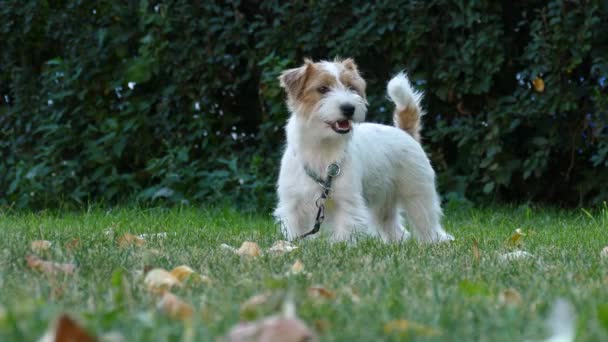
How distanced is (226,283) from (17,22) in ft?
23.5

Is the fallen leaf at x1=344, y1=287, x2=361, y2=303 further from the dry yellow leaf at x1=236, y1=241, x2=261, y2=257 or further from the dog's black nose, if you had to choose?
the dog's black nose

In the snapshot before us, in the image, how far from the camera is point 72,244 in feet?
13.0

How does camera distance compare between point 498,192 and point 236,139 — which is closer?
point 498,192

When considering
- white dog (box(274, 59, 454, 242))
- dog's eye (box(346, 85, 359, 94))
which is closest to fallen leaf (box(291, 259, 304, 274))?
white dog (box(274, 59, 454, 242))

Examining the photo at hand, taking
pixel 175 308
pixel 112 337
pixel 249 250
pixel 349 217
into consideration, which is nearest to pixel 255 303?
pixel 175 308

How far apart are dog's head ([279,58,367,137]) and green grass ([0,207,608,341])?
0.70 metres

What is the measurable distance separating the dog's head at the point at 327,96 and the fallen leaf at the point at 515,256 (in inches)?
63.0

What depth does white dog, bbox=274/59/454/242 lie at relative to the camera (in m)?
5.27

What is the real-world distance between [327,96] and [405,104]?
924mm

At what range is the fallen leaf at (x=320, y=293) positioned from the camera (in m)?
2.53

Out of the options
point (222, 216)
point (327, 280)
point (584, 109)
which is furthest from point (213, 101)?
point (327, 280)

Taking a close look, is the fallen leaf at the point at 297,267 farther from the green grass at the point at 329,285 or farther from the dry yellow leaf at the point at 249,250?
the dry yellow leaf at the point at 249,250

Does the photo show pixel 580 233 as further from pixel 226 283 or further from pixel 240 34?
pixel 240 34

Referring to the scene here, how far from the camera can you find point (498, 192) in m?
7.70
